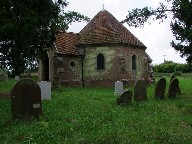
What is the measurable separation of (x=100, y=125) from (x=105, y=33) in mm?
21286

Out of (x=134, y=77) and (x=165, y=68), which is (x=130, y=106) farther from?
(x=165, y=68)

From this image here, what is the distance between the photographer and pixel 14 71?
776 inches

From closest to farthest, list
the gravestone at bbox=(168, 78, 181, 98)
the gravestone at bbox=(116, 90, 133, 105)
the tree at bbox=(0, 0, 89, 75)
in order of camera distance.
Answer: the gravestone at bbox=(116, 90, 133, 105) < the tree at bbox=(0, 0, 89, 75) < the gravestone at bbox=(168, 78, 181, 98)

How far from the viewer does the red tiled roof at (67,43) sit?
3094cm

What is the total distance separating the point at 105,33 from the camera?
31.6m

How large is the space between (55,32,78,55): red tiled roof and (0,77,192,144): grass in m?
16.3

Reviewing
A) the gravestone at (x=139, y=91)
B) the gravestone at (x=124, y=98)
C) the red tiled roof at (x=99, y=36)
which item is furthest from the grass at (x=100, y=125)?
the red tiled roof at (x=99, y=36)

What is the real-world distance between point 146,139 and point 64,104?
21.7ft

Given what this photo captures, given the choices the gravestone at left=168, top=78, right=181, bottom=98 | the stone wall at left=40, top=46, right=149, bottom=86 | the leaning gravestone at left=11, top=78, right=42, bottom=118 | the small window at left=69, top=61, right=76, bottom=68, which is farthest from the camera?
the small window at left=69, top=61, right=76, bottom=68

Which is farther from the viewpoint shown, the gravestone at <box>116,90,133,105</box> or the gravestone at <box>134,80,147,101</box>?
the gravestone at <box>134,80,147,101</box>

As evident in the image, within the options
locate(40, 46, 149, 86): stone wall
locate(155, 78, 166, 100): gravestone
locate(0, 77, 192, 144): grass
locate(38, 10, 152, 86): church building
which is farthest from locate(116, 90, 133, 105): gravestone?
locate(40, 46, 149, 86): stone wall

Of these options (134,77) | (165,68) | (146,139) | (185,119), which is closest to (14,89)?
(146,139)

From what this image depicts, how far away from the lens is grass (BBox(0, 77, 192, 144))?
A: 9664mm

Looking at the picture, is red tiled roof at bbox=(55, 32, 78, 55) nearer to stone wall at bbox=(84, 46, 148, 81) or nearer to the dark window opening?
the dark window opening
